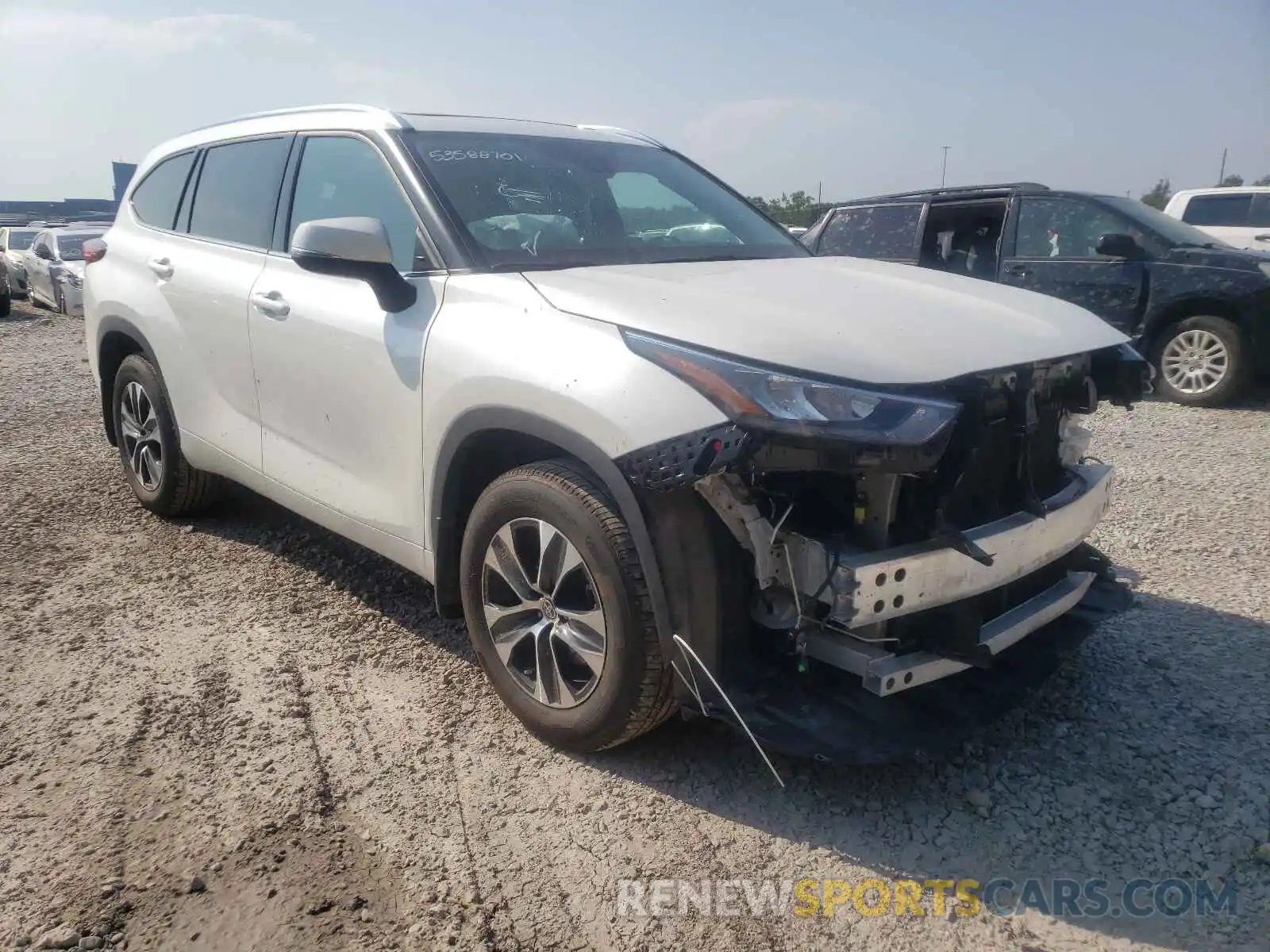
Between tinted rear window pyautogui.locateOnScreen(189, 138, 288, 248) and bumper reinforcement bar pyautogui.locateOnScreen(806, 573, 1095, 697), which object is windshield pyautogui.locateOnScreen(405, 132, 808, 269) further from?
bumper reinforcement bar pyautogui.locateOnScreen(806, 573, 1095, 697)

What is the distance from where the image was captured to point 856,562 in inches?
89.0

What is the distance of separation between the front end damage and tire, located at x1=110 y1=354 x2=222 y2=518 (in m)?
3.19

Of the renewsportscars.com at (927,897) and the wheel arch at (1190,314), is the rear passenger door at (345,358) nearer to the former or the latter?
the renewsportscars.com at (927,897)

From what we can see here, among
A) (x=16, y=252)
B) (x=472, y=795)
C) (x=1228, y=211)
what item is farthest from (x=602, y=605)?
(x=16, y=252)

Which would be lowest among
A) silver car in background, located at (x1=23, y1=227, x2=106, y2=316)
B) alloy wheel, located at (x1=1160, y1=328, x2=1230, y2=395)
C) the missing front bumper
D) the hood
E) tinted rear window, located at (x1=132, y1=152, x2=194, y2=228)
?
silver car in background, located at (x1=23, y1=227, x2=106, y2=316)

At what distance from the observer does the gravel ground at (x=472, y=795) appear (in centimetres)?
221

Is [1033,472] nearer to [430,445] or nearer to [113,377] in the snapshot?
[430,445]

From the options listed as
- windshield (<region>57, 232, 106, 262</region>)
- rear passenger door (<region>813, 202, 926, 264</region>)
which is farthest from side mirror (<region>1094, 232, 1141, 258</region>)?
windshield (<region>57, 232, 106, 262</region>)

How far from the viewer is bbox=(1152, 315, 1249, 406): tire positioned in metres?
7.67

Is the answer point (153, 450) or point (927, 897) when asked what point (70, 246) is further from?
point (927, 897)

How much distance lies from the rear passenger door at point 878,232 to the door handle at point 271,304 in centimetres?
601

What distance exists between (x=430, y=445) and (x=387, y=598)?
1.32m

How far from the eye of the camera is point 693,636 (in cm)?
241

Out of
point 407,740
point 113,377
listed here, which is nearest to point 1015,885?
point 407,740
